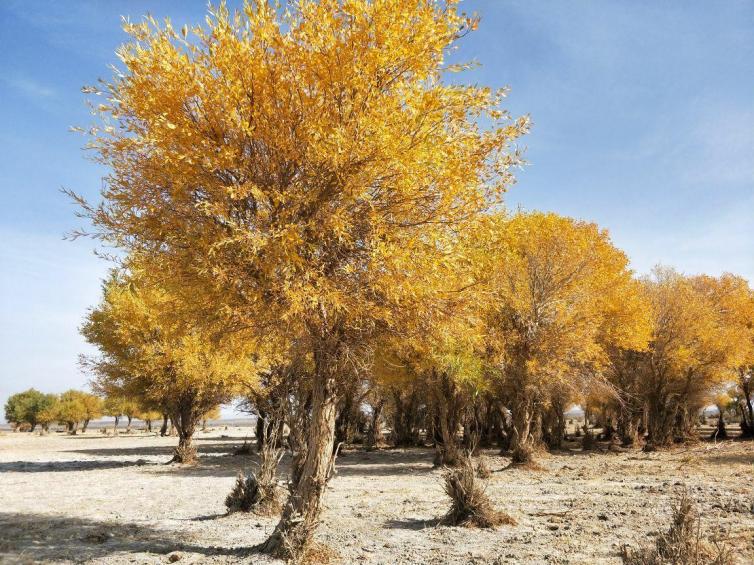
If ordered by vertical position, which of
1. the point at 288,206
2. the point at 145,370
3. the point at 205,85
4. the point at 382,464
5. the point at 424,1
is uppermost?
the point at 424,1

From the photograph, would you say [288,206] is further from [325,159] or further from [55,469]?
[55,469]

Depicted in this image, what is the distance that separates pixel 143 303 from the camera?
83.9 ft

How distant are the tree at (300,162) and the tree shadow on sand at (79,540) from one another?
2.67 m

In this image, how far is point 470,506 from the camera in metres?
11.1

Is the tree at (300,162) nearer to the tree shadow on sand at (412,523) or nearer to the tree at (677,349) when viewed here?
the tree shadow on sand at (412,523)

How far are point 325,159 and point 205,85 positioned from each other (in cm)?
209

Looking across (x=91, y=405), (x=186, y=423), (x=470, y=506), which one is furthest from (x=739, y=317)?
(x=91, y=405)

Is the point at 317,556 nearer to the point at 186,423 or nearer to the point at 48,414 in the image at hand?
the point at 186,423

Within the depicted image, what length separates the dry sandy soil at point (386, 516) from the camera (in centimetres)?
900

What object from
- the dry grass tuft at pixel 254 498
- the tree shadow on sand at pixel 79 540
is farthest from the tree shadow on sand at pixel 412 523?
the tree shadow on sand at pixel 79 540

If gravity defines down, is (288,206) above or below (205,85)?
below

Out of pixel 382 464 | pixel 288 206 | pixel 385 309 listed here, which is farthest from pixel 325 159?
pixel 382 464

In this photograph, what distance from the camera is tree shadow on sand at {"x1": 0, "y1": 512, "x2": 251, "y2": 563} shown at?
29.8 feet

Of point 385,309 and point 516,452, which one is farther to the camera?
point 516,452
